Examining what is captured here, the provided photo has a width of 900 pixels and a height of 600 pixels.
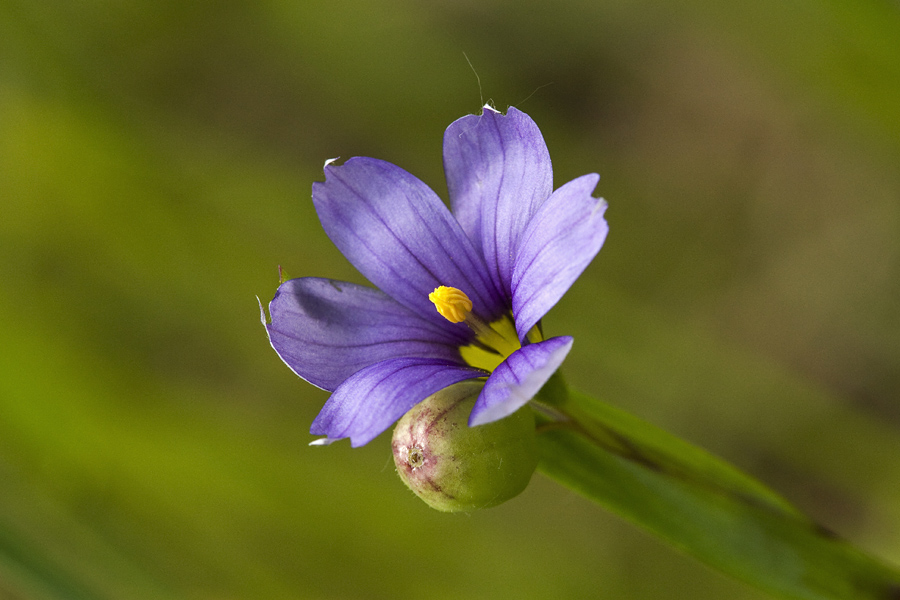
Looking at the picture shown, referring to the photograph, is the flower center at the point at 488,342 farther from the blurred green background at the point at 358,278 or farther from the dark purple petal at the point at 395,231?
the blurred green background at the point at 358,278

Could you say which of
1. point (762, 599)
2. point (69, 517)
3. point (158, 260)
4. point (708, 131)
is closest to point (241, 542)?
point (69, 517)

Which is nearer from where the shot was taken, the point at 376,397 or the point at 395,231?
the point at 376,397

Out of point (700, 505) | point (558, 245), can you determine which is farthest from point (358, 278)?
point (558, 245)

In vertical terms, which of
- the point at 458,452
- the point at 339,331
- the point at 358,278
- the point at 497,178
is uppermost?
the point at 497,178

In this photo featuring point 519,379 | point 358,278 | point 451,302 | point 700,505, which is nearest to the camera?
point 519,379

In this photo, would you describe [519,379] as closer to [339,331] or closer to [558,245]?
[558,245]

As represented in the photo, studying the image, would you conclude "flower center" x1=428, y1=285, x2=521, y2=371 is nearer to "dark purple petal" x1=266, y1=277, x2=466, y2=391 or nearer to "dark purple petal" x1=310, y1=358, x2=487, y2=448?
"dark purple petal" x1=266, y1=277, x2=466, y2=391

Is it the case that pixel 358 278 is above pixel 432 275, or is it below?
below
